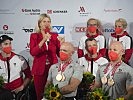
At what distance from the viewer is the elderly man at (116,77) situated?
A: 3.34 m

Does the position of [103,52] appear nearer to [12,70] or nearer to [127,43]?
[127,43]

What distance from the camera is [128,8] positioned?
193 inches

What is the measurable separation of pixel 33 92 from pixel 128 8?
6.28 ft

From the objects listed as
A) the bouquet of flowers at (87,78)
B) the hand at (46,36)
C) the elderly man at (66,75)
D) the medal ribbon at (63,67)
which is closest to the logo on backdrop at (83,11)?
the hand at (46,36)

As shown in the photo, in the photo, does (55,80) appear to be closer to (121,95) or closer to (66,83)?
(66,83)

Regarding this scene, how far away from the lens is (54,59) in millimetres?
4477

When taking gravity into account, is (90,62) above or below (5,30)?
below

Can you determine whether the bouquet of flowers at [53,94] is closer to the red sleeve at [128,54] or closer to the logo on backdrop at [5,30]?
the red sleeve at [128,54]

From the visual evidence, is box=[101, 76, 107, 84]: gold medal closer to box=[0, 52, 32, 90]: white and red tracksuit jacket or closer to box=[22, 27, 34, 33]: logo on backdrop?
box=[0, 52, 32, 90]: white and red tracksuit jacket

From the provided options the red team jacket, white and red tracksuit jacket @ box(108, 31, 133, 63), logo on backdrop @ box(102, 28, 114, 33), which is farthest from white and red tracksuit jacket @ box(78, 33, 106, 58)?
the red team jacket

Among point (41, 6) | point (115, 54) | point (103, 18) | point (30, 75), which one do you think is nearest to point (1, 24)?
point (41, 6)

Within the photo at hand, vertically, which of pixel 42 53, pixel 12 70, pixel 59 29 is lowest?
pixel 12 70

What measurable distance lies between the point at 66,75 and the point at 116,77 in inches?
24.2

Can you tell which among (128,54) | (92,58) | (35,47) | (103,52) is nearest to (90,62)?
(92,58)
